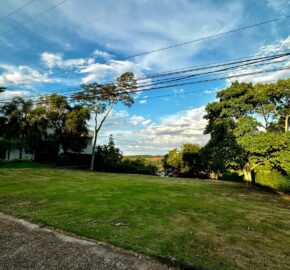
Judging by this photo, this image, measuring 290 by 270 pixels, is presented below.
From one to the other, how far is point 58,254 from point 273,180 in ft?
48.3

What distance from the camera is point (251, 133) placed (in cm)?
1532

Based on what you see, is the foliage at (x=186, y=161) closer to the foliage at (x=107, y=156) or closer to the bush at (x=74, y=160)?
the foliage at (x=107, y=156)

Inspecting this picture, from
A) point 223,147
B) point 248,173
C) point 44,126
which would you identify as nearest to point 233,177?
point 248,173

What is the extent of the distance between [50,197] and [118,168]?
20.0 metres

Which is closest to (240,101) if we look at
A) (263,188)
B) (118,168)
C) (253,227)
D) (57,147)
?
(263,188)

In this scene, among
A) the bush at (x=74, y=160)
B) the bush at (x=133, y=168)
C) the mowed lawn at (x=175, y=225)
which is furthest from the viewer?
the bush at (x=74, y=160)

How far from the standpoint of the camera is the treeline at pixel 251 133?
47.1 ft

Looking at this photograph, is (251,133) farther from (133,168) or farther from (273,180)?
(133,168)

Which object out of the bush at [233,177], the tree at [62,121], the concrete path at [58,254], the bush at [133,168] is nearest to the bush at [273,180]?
the bush at [233,177]

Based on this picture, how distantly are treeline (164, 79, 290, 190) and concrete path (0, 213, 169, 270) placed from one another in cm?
1252

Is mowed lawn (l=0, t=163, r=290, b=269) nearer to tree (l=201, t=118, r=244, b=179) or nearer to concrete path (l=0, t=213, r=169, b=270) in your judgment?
concrete path (l=0, t=213, r=169, b=270)

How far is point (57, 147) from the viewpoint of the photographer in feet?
95.3

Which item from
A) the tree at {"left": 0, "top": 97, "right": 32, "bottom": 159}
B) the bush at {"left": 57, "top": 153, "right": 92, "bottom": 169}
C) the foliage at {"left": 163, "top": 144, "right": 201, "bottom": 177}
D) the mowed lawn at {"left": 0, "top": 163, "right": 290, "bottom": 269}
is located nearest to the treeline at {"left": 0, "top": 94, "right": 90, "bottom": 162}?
the tree at {"left": 0, "top": 97, "right": 32, "bottom": 159}

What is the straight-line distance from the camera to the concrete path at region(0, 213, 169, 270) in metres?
3.99
